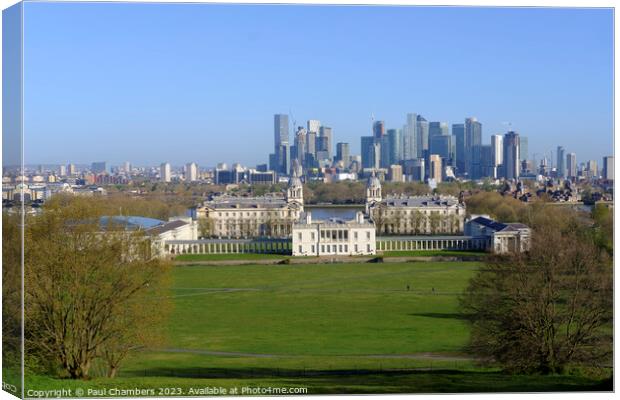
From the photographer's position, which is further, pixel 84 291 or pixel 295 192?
pixel 295 192

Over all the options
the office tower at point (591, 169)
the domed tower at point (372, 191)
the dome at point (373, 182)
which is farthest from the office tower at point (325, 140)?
the dome at point (373, 182)

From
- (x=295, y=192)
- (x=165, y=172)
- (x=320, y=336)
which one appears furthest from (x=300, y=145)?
(x=295, y=192)

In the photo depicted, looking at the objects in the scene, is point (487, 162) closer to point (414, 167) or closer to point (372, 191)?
point (414, 167)

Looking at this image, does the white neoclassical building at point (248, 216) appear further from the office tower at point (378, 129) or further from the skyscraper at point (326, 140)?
the office tower at point (378, 129)

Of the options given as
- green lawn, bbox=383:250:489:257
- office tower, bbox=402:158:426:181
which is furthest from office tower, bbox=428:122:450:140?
green lawn, bbox=383:250:489:257

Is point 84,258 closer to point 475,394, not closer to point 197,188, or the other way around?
point 475,394

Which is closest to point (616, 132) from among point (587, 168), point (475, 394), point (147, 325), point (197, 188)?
point (587, 168)
